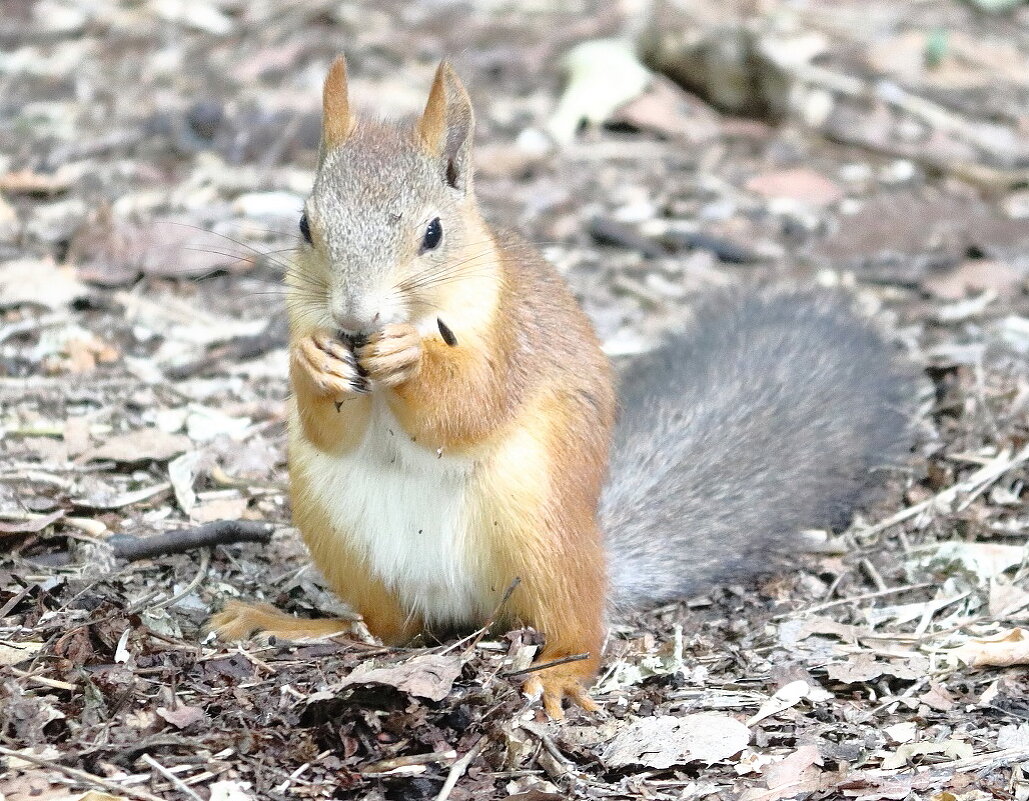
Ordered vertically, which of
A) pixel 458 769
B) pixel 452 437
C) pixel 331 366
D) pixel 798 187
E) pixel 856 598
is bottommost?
pixel 856 598

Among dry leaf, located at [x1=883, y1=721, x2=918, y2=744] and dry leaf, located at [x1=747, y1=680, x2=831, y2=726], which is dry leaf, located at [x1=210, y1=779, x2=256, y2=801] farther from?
dry leaf, located at [x1=883, y1=721, x2=918, y2=744]

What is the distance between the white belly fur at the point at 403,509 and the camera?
3.15m

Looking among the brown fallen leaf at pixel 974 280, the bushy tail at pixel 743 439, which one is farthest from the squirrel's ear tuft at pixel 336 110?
the brown fallen leaf at pixel 974 280

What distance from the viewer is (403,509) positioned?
10.4ft

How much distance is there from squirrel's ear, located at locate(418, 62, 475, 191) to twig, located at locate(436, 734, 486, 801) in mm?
1207

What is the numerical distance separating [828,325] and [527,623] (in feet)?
4.96

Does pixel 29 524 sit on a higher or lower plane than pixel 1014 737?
higher

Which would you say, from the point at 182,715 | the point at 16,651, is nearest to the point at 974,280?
the point at 182,715

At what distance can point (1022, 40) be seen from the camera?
26.7 feet

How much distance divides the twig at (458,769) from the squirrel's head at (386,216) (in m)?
0.85

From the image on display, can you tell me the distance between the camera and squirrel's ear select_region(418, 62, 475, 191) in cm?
317

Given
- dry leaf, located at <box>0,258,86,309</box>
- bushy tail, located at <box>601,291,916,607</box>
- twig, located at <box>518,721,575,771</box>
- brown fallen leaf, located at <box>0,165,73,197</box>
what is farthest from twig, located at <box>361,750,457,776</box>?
brown fallen leaf, located at <box>0,165,73,197</box>

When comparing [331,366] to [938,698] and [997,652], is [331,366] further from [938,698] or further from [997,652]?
[997,652]

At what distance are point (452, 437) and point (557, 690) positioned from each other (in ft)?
2.01
